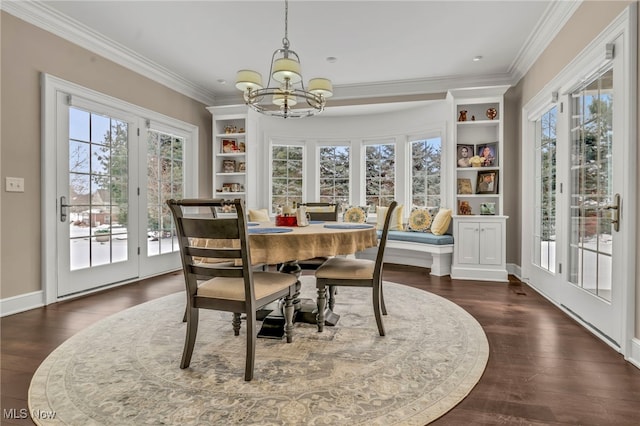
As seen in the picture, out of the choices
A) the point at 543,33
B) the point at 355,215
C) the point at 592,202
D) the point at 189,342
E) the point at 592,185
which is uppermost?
the point at 543,33

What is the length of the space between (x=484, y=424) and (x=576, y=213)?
2286 mm

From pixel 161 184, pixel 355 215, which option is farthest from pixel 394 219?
pixel 161 184

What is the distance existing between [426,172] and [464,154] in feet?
2.63

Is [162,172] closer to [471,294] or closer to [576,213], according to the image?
[471,294]

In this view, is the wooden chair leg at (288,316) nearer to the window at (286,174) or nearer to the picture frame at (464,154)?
the picture frame at (464,154)

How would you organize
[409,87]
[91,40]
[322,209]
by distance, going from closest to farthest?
1. [91,40]
2. [322,209]
3. [409,87]

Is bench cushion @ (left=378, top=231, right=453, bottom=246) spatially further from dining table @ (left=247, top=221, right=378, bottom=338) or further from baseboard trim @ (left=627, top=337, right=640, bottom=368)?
baseboard trim @ (left=627, top=337, right=640, bottom=368)

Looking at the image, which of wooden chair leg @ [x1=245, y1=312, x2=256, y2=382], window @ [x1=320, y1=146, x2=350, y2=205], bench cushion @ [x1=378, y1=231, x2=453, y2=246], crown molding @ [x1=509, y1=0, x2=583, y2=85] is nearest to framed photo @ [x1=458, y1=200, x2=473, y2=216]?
bench cushion @ [x1=378, y1=231, x2=453, y2=246]

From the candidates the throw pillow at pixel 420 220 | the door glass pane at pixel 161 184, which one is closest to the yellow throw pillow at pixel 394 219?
the throw pillow at pixel 420 220

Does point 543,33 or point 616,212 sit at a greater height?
point 543,33

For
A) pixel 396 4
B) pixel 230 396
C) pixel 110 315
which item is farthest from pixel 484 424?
pixel 396 4

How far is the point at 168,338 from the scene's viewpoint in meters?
2.37

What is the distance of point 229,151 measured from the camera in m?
5.58

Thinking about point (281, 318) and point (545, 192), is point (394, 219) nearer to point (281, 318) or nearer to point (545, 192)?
point (545, 192)
